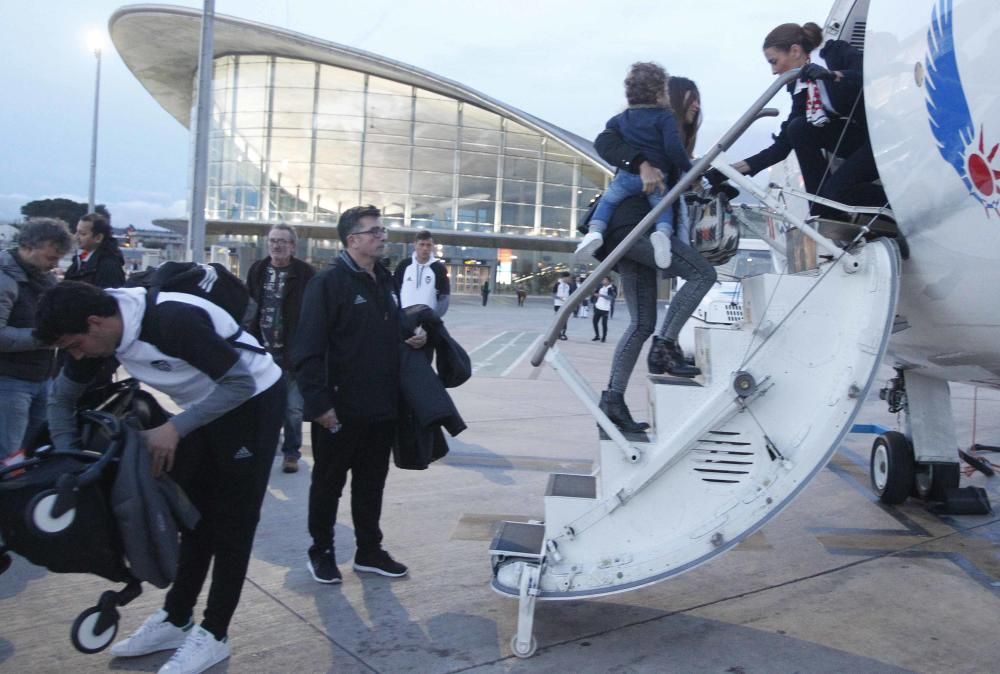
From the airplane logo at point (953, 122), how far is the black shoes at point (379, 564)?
10.3 feet

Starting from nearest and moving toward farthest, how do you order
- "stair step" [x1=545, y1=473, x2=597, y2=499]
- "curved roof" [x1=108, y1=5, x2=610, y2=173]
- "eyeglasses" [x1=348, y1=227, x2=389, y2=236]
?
1. "stair step" [x1=545, y1=473, x2=597, y2=499]
2. "eyeglasses" [x1=348, y1=227, x2=389, y2=236]
3. "curved roof" [x1=108, y1=5, x2=610, y2=173]

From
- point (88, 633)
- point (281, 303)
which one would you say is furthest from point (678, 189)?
point (281, 303)

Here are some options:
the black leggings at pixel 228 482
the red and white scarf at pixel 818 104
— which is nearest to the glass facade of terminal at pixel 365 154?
the red and white scarf at pixel 818 104

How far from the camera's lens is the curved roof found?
161 ft

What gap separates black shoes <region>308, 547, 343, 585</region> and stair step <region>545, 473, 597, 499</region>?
4.04 feet

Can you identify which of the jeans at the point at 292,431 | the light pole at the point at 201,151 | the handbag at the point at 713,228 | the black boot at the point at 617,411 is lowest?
the jeans at the point at 292,431

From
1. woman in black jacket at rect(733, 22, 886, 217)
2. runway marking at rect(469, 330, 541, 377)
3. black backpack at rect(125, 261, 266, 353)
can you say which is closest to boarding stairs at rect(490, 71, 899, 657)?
woman in black jacket at rect(733, 22, 886, 217)

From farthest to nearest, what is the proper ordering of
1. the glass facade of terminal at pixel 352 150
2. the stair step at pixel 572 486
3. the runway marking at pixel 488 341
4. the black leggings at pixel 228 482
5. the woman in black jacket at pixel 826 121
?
1. the glass facade of terminal at pixel 352 150
2. the runway marking at pixel 488 341
3. the woman in black jacket at pixel 826 121
4. the stair step at pixel 572 486
5. the black leggings at pixel 228 482

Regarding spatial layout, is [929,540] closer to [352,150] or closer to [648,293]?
[648,293]

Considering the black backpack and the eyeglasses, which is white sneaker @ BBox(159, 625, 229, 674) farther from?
the eyeglasses

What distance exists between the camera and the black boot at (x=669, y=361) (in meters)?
3.91

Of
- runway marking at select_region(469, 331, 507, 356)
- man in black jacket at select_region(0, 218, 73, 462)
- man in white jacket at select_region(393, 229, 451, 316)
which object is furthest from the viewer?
runway marking at select_region(469, 331, 507, 356)

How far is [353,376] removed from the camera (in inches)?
160

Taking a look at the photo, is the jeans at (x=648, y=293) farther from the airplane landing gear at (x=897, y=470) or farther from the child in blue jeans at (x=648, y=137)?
the airplane landing gear at (x=897, y=470)
